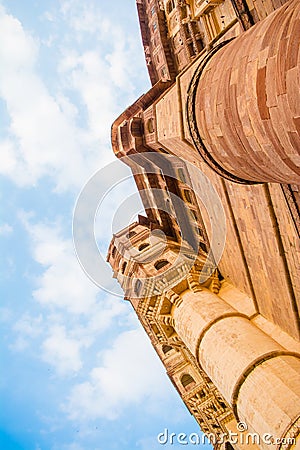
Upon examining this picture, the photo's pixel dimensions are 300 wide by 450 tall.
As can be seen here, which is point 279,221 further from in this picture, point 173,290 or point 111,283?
point 111,283

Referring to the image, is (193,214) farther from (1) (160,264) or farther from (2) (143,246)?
(1) (160,264)

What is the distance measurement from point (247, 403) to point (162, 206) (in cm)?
1256

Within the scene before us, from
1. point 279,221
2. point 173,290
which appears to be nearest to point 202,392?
point 173,290

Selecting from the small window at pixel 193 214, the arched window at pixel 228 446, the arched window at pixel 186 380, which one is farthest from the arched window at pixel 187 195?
the arched window at pixel 228 446

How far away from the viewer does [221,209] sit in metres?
12.2

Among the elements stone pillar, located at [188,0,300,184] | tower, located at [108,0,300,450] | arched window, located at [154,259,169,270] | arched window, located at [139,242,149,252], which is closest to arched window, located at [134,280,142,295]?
tower, located at [108,0,300,450]

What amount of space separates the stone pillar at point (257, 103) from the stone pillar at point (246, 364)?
198 inches

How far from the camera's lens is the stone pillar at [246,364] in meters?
7.38

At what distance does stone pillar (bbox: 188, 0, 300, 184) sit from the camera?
3.76 meters

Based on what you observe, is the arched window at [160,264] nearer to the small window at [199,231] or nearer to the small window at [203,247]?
the small window at [199,231]

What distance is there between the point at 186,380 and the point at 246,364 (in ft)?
28.9

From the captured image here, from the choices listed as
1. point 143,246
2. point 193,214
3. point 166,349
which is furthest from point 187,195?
point 166,349

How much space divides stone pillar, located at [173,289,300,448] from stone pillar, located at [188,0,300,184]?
16.5ft

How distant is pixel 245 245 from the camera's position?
36.9 feet
